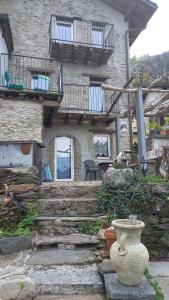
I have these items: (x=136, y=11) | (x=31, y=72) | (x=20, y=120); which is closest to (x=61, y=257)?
(x=20, y=120)

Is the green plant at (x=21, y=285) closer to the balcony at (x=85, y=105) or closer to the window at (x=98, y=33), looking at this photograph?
the balcony at (x=85, y=105)

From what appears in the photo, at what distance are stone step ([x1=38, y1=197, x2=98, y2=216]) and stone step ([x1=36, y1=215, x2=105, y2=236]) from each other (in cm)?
47

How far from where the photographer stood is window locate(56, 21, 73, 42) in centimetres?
1187

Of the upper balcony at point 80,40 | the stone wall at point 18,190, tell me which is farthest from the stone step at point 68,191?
the upper balcony at point 80,40

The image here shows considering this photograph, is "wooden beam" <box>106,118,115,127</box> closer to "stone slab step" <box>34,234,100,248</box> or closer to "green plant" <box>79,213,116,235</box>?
"green plant" <box>79,213,116,235</box>

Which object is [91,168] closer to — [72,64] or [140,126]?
[140,126]

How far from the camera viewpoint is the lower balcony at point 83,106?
10484 mm

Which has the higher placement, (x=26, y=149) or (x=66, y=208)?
(x=26, y=149)

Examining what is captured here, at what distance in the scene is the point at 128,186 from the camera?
17.7ft

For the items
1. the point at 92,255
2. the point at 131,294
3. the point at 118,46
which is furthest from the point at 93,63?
the point at 131,294

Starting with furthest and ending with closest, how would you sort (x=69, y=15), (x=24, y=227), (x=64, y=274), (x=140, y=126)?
(x=69, y=15) → (x=140, y=126) → (x=24, y=227) → (x=64, y=274)

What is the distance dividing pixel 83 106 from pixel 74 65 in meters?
2.00

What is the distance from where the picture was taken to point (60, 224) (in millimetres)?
4953

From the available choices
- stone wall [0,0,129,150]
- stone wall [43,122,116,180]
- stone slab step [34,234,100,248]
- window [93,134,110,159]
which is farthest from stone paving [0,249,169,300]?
stone wall [0,0,129,150]
